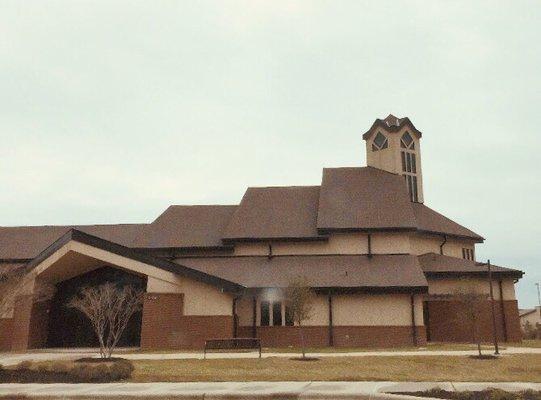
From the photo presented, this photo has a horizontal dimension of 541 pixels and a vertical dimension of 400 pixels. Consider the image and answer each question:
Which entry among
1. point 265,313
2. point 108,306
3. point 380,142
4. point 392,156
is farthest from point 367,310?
point 380,142

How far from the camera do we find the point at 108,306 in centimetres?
2472

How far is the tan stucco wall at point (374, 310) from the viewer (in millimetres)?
27938

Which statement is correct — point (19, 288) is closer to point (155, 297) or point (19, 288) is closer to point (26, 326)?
point (26, 326)

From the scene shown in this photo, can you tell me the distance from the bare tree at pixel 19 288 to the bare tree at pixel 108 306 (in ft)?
4.88

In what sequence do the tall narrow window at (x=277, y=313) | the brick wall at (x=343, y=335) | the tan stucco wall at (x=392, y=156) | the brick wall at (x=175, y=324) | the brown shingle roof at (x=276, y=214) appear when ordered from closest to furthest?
the brick wall at (x=175, y=324) < the brick wall at (x=343, y=335) < the tall narrow window at (x=277, y=313) < the brown shingle roof at (x=276, y=214) < the tan stucco wall at (x=392, y=156)

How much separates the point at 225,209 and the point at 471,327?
18078mm

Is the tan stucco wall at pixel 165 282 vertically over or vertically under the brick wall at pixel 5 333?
over

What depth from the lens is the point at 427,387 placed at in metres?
12.7

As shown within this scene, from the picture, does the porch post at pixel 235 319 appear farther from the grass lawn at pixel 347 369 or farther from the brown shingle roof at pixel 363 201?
the brown shingle roof at pixel 363 201

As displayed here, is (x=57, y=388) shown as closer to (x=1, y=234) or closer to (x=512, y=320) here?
(x=512, y=320)

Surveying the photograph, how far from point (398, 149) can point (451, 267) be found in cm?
1086

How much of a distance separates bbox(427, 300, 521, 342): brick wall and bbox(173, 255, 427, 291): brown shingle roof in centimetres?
399

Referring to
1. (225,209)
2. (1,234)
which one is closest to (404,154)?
(225,209)

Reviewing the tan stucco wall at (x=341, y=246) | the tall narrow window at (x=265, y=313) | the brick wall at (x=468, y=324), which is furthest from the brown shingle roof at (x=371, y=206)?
the tall narrow window at (x=265, y=313)
